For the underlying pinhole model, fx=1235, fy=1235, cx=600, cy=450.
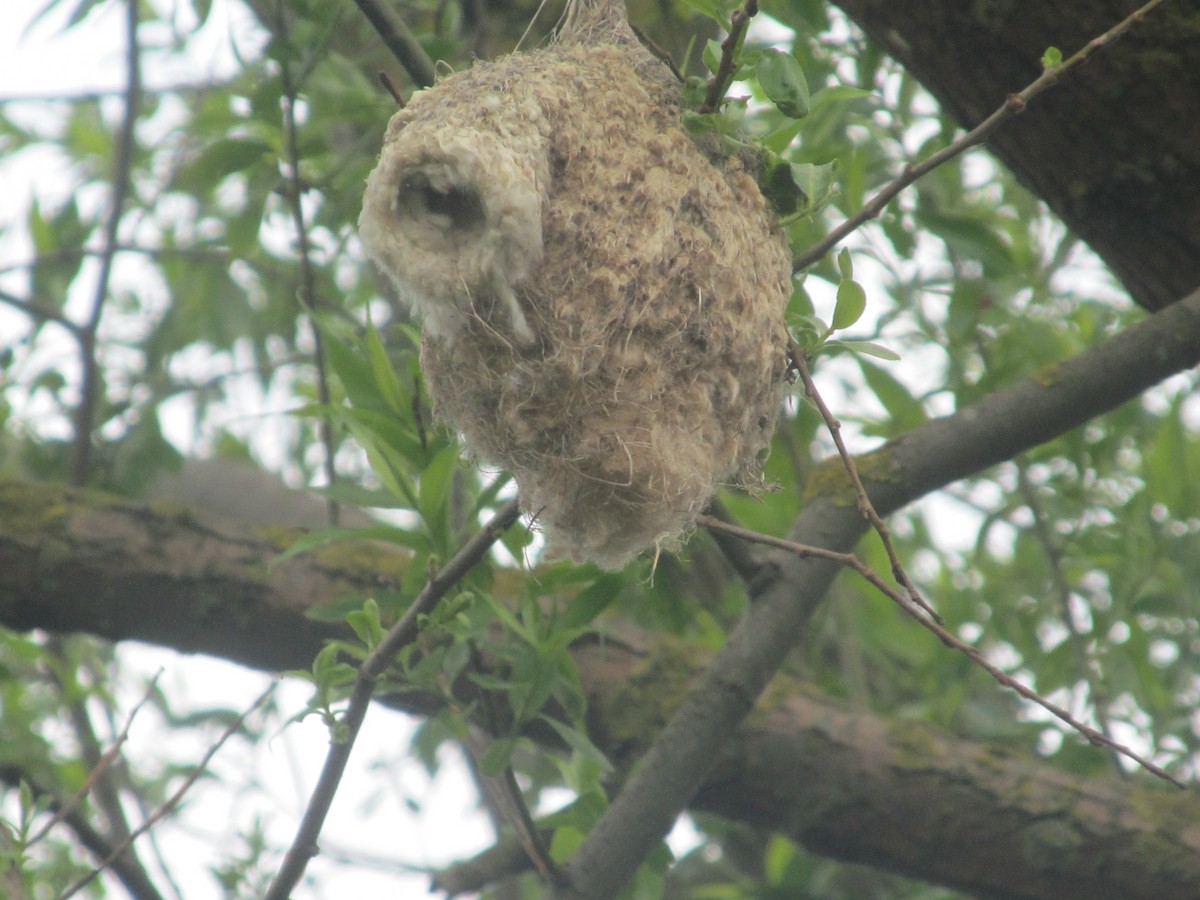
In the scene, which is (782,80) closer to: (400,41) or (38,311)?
(400,41)

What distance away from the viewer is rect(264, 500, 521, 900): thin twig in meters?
1.46

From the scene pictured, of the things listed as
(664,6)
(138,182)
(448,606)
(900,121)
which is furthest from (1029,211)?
(138,182)

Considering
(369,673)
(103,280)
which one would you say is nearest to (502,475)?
(369,673)

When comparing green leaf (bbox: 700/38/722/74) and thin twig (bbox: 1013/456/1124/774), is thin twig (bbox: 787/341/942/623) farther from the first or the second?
thin twig (bbox: 1013/456/1124/774)

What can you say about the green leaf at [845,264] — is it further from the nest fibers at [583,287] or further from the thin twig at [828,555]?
the thin twig at [828,555]

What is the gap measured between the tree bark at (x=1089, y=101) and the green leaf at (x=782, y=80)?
0.63 m

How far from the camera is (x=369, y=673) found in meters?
1.46

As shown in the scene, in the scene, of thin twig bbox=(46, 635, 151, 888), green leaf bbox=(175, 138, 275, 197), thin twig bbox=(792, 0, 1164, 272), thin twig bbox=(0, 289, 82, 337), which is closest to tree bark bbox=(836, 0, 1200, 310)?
thin twig bbox=(792, 0, 1164, 272)

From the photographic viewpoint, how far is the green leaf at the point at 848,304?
1.42 m

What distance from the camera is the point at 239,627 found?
2.32 meters

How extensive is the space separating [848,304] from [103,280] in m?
1.91

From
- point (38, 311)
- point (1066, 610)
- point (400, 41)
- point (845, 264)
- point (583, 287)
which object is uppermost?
point (38, 311)

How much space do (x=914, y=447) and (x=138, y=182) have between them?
2.91m

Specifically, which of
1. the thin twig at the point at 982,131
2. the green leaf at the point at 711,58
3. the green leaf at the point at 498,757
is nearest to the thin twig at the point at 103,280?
the green leaf at the point at 498,757
